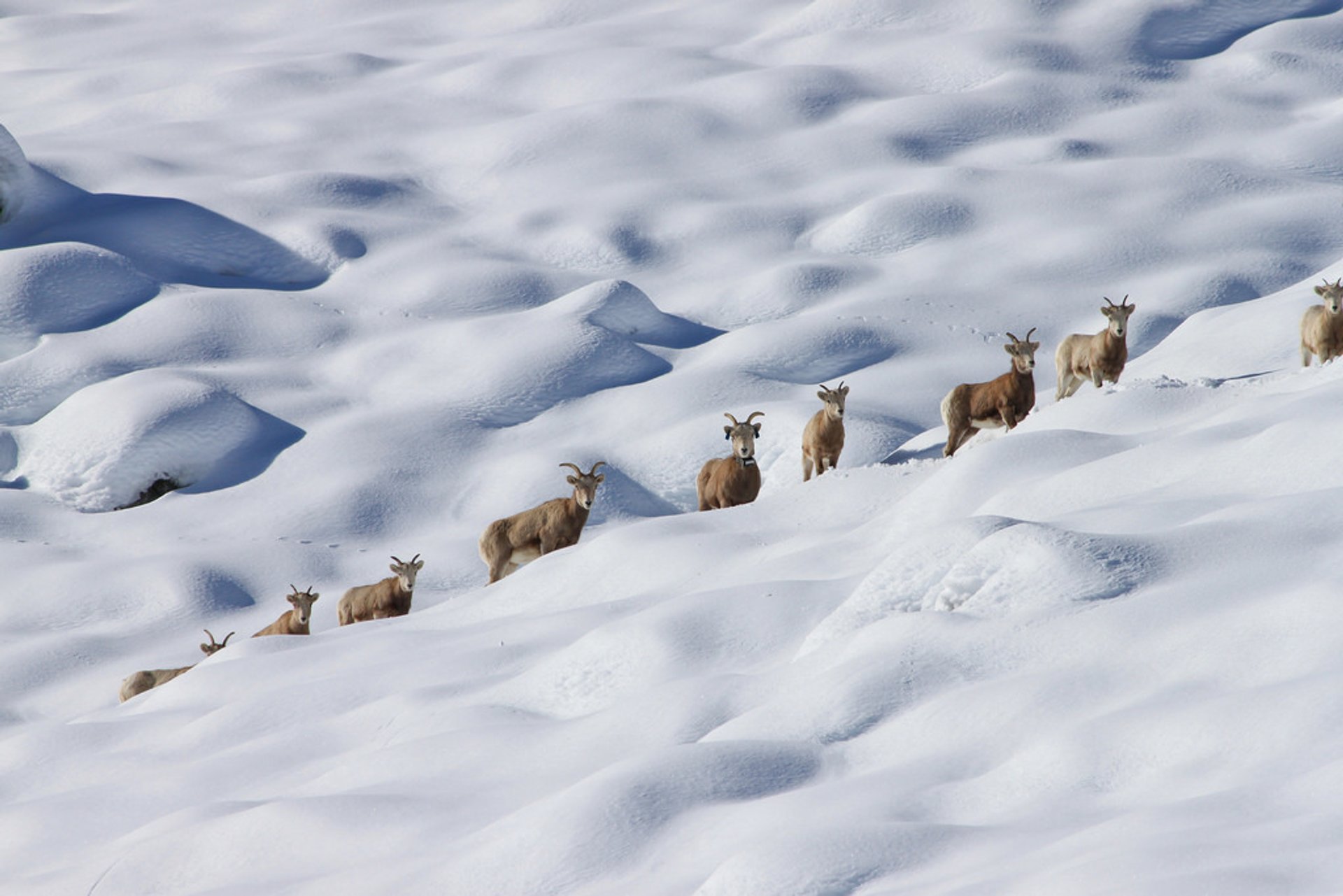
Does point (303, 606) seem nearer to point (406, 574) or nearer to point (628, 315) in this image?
point (406, 574)

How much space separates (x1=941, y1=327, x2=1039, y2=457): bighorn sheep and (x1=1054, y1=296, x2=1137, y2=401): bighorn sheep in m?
0.64

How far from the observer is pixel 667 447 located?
20.4 meters

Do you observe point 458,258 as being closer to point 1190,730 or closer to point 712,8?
point 712,8

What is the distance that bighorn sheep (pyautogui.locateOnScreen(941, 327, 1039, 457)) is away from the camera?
15.2 metres

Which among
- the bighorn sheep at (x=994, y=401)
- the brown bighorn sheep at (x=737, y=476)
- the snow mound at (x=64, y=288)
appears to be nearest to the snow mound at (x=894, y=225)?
the bighorn sheep at (x=994, y=401)

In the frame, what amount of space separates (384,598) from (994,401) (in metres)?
7.34

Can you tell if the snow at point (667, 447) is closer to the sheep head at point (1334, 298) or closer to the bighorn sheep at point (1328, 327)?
the bighorn sheep at point (1328, 327)

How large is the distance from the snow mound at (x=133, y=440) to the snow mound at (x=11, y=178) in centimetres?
808

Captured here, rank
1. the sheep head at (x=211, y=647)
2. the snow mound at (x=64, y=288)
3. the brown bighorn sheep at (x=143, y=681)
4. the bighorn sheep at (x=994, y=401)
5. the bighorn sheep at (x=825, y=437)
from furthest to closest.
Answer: the snow mound at (x=64, y=288) < the bighorn sheep at (x=825, y=437) < the bighorn sheep at (x=994, y=401) < the sheep head at (x=211, y=647) < the brown bighorn sheep at (x=143, y=681)

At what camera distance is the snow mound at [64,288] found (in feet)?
81.4

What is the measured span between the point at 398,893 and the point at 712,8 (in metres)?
38.5

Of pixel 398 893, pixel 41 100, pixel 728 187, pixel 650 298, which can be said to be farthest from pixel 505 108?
pixel 398 893

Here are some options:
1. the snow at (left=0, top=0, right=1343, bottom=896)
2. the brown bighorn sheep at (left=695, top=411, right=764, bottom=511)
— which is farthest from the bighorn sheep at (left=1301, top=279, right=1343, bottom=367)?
the brown bighorn sheep at (left=695, top=411, right=764, bottom=511)

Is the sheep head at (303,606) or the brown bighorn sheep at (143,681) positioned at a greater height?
the sheep head at (303,606)
